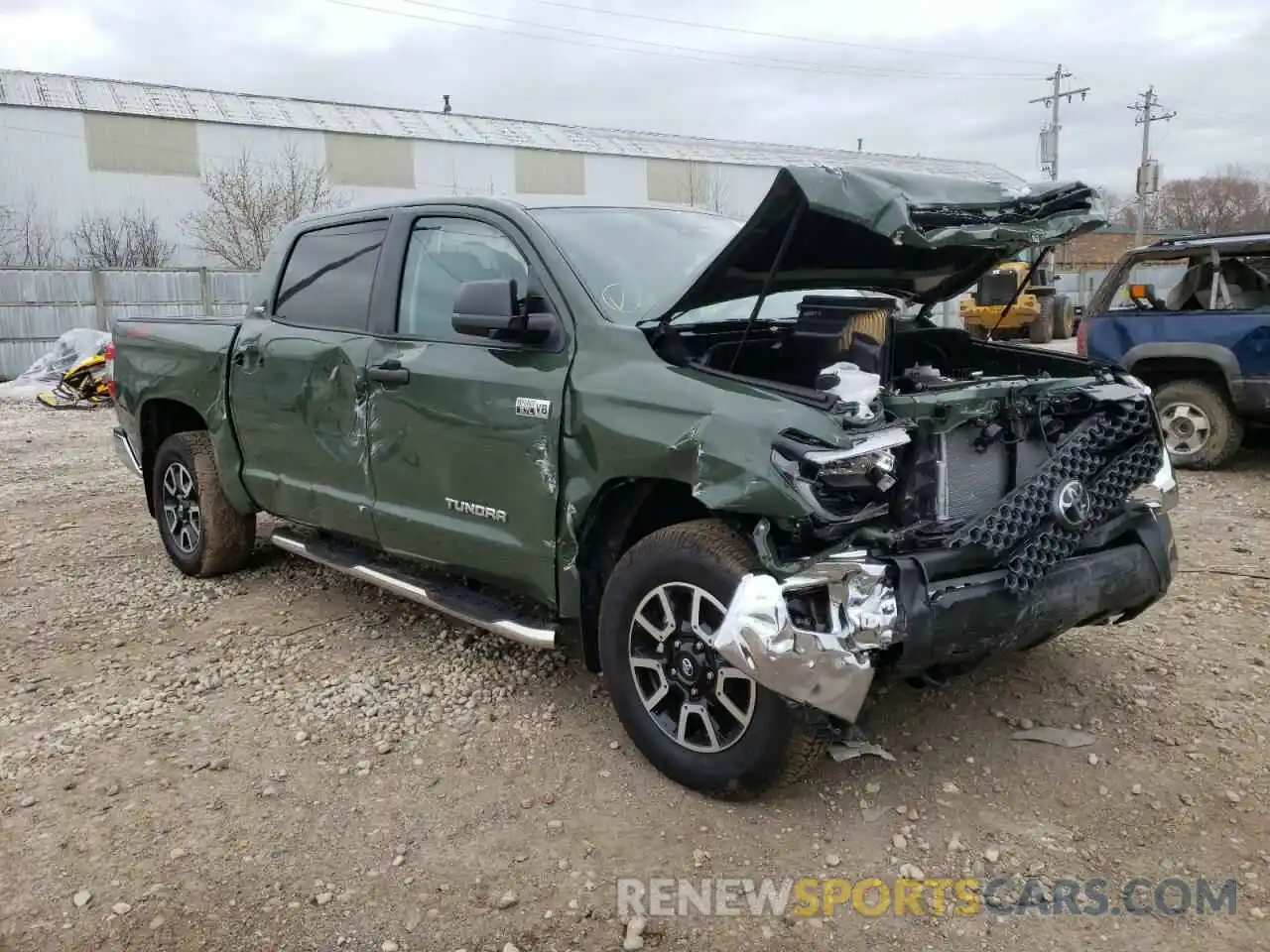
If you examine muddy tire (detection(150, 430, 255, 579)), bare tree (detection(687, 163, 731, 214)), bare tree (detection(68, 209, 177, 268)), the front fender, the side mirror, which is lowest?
muddy tire (detection(150, 430, 255, 579))

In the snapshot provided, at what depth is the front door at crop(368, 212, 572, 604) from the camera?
140 inches

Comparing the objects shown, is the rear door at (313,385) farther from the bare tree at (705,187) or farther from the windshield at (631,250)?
the bare tree at (705,187)

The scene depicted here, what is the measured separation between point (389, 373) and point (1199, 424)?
20.7 ft

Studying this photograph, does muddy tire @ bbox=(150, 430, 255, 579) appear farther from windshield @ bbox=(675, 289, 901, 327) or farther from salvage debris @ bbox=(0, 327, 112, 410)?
salvage debris @ bbox=(0, 327, 112, 410)

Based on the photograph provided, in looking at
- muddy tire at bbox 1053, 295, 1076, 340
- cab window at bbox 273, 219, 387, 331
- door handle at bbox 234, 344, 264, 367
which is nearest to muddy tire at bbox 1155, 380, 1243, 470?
cab window at bbox 273, 219, 387, 331

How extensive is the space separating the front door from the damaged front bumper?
1.01m

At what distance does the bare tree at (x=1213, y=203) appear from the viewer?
54.5 metres

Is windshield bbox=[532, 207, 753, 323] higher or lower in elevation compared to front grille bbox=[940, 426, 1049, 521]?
higher

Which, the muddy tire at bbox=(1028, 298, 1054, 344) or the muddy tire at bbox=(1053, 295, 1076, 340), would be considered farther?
the muddy tire at bbox=(1053, 295, 1076, 340)

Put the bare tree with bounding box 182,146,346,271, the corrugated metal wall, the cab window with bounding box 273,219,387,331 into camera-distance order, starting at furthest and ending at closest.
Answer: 1. the bare tree with bounding box 182,146,346,271
2. the corrugated metal wall
3. the cab window with bounding box 273,219,387,331

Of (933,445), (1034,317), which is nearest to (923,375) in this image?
(933,445)

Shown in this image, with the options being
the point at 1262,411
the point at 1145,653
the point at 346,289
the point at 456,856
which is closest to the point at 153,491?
the point at 346,289

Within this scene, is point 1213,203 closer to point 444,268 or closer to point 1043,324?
point 1043,324

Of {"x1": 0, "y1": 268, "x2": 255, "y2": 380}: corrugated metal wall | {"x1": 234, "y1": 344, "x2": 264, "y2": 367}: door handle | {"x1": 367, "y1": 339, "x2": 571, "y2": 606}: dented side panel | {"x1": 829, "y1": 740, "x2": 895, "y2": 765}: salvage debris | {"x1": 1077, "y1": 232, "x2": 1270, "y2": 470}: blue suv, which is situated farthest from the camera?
{"x1": 0, "y1": 268, "x2": 255, "y2": 380}: corrugated metal wall
